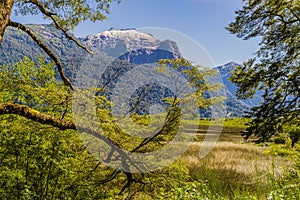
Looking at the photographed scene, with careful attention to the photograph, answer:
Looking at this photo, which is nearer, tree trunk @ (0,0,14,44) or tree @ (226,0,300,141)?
tree trunk @ (0,0,14,44)

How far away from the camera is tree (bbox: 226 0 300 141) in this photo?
36.4 ft

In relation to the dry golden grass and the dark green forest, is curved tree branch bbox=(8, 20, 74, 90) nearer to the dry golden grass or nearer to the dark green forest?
the dark green forest

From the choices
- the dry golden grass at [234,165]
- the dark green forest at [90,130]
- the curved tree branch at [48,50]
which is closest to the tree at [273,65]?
the dry golden grass at [234,165]

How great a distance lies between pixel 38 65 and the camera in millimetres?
5852

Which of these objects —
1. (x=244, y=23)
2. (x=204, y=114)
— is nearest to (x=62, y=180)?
(x=204, y=114)

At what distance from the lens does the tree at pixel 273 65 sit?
437 inches

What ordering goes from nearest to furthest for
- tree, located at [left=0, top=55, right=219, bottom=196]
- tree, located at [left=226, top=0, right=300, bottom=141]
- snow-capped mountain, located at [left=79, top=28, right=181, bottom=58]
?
tree, located at [left=0, top=55, right=219, bottom=196], snow-capped mountain, located at [left=79, top=28, right=181, bottom=58], tree, located at [left=226, top=0, right=300, bottom=141]

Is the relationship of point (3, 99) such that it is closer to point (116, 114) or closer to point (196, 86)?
point (116, 114)

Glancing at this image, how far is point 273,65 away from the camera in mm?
11500

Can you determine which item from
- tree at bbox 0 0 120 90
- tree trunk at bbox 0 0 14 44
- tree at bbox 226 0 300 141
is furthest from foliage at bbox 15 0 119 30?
tree at bbox 226 0 300 141

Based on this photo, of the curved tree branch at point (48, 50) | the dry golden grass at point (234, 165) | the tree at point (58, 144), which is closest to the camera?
the tree at point (58, 144)

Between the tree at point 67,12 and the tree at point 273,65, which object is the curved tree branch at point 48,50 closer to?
the tree at point 67,12

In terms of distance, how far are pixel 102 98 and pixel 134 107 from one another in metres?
0.66

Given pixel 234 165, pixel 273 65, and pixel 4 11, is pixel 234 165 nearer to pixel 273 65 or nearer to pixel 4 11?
pixel 273 65
